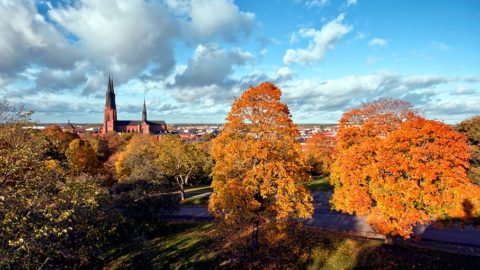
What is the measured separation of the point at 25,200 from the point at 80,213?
1999 millimetres

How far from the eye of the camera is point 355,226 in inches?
813

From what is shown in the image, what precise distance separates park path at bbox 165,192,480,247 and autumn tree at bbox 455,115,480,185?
5.76m

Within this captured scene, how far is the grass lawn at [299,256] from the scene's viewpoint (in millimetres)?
14586

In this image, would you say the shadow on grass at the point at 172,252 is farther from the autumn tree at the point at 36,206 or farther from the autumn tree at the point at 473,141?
the autumn tree at the point at 473,141

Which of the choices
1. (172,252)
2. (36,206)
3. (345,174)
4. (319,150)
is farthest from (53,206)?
(319,150)

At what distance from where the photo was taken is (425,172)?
14258mm

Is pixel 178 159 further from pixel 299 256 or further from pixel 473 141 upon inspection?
pixel 473 141

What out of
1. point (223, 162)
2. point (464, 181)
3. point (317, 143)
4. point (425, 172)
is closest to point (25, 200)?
point (223, 162)

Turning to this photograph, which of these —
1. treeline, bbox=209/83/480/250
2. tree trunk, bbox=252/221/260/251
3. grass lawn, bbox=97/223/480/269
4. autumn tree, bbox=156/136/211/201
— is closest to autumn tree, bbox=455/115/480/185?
treeline, bbox=209/83/480/250

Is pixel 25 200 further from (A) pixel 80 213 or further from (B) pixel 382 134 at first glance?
(B) pixel 382 134

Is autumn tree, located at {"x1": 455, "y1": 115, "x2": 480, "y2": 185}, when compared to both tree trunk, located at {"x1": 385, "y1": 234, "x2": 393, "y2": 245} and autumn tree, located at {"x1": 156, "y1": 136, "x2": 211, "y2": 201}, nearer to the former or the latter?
tree trunk, located at {"x1": 385, "y1": 234, "x2": 393, "y2": 245}

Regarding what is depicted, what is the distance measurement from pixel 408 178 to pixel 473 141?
63.0ft

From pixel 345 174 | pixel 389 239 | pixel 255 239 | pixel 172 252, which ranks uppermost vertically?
pixel 345 174

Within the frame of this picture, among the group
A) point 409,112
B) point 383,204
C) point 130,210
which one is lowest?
point 130,210
